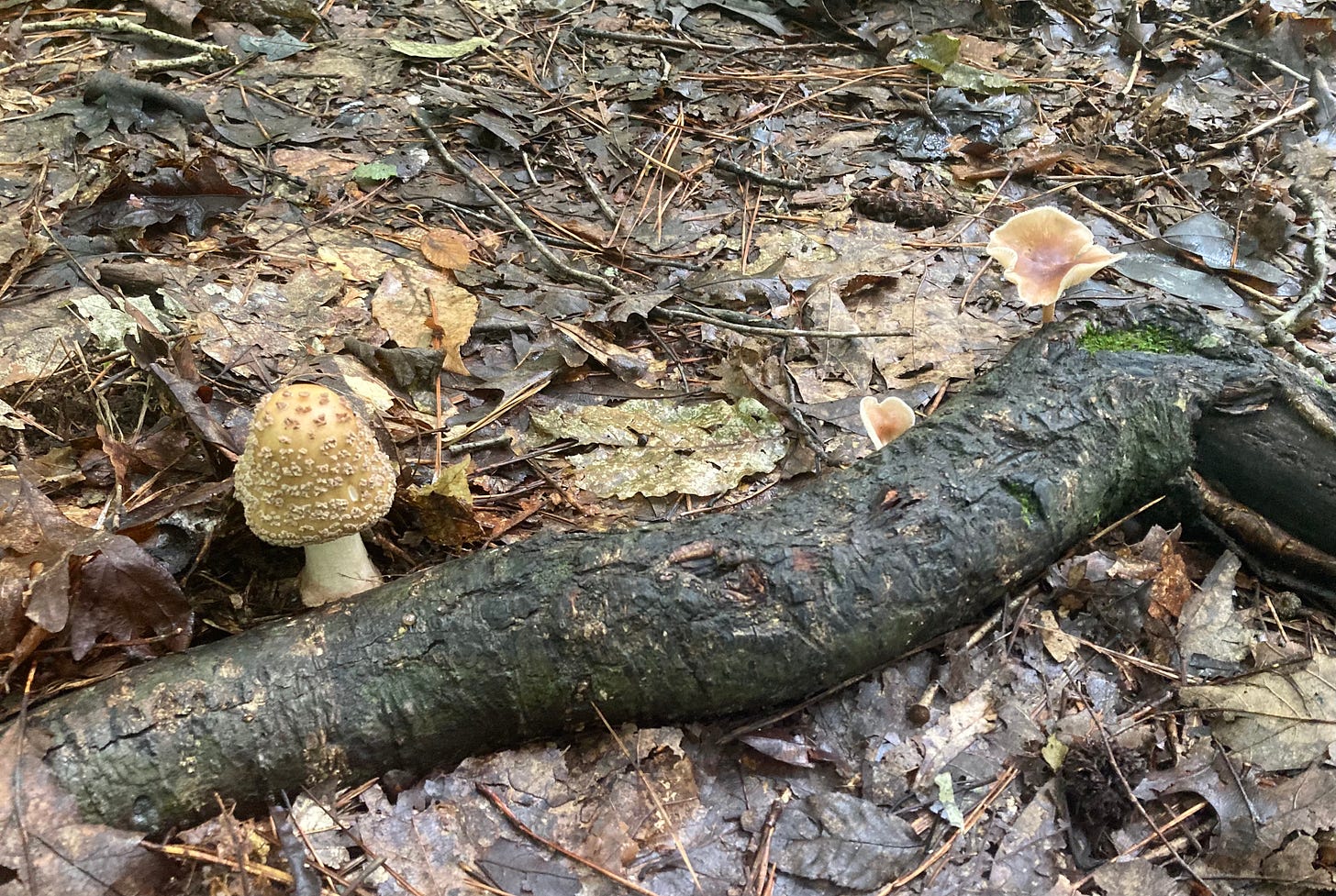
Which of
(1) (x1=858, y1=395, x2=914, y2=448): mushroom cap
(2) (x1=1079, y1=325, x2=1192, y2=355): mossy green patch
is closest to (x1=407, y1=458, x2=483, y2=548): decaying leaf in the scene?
(1) (x1=858, y1=395, x2=914, y2=448): mushroom cap

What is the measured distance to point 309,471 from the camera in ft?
7.27

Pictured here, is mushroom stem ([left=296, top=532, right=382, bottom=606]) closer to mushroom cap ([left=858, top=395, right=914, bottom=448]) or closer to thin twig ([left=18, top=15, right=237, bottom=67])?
mushroom cap ([left=858, top=395, right=914, bottom=448])

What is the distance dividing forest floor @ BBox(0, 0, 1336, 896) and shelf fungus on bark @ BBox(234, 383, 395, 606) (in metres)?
0.30

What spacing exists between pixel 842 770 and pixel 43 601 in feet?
7.01

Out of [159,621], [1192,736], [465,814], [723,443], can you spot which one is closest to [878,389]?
Answer: [723,443]

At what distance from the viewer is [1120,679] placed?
8.17 feet

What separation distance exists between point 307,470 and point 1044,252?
114 inches

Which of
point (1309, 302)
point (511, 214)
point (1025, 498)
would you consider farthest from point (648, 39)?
point (1025, 498)

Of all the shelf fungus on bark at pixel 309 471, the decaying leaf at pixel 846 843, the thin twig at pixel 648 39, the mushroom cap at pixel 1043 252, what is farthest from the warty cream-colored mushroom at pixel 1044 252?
the thin twig at pixel 648 39

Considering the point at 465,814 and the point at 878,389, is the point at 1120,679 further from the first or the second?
the point at 465,814

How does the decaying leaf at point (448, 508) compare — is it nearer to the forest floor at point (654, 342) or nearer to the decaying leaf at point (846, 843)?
the forest floor at point (654, 342)

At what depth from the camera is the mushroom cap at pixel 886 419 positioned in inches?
119

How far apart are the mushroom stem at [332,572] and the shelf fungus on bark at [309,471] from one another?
0.07 m

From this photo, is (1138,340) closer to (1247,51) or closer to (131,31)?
(1247,51)
